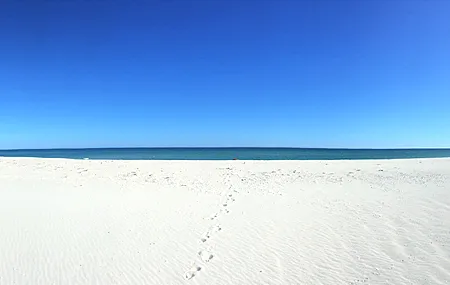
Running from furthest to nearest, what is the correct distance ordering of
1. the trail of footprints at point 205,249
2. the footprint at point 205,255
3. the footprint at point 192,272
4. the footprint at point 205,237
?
the footprint at point 205,237 → the footprint at point 205,255 → the trail of footprints at point 205,249 → the footprint at point 192,272

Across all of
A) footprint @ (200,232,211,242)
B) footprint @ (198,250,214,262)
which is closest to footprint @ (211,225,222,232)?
footprint @ (200,232,211,242)

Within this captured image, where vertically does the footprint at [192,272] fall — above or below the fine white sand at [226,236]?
below

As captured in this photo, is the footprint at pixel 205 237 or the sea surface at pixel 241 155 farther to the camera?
the sea surface at pixel 241 155

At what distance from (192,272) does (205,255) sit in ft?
2.63

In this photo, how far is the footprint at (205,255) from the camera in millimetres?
6070

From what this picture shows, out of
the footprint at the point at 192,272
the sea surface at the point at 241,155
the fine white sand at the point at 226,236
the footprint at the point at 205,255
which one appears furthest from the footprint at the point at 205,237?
the sea surface at the point at 241,155

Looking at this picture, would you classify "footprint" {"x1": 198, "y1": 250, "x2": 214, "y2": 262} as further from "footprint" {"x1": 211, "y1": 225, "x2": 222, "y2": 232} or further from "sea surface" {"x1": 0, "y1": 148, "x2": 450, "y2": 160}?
"sea surface" {"x1": 0, "y1": 148, "x2": 450, "y2": 160}

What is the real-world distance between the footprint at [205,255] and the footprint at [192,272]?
0.36 meters

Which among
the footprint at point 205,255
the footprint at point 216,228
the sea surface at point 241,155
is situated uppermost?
the sea surface at point 241,155

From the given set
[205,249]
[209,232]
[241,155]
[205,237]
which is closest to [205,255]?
[205,249]

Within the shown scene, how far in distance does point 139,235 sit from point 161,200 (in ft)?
14.0

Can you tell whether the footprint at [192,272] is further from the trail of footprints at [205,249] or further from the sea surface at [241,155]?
the sea surface at [241,155]

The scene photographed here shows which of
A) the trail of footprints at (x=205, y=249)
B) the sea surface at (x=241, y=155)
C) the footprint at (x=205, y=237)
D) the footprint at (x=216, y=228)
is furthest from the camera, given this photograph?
the sea surface at (x=241, y=155)

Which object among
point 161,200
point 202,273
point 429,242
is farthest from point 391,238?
point 161,200
